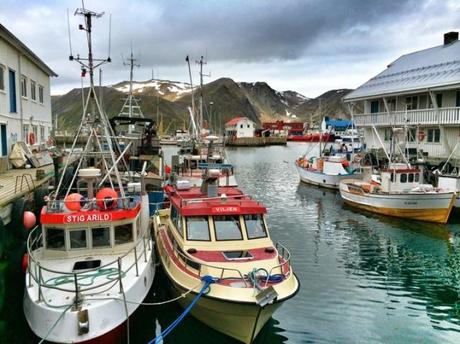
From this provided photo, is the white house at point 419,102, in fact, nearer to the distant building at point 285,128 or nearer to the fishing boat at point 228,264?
the fishing boat at point 228,264

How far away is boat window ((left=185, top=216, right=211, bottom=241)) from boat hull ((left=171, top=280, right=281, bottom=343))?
6.35 ft

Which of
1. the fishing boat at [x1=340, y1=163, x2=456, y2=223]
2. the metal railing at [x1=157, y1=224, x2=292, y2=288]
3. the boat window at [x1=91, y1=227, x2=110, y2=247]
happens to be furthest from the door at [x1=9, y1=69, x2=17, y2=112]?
the fishing boat at [x1=340, y1=163, x2=456, y2=223]

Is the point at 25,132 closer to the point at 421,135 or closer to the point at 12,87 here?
the point at 12,87

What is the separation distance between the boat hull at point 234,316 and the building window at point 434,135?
2621cm

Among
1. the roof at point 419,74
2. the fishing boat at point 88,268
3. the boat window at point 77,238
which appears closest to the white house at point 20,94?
the fishing boat at point 88,268

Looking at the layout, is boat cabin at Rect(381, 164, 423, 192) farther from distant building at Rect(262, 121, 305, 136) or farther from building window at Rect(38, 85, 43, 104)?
distant building at Rect(262, 121, 305, 136)

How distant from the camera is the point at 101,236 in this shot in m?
12.9

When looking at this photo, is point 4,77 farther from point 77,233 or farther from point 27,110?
point 77,233

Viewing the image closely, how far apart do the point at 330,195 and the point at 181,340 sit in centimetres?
2620

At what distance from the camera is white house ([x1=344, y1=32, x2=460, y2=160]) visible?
29.9 m

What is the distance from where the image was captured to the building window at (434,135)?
A: 104ft

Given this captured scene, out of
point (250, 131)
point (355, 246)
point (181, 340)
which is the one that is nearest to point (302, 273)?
point (355, 246)

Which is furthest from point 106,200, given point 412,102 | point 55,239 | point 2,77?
point 412,102

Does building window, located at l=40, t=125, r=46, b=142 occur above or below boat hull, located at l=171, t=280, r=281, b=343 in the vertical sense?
above
